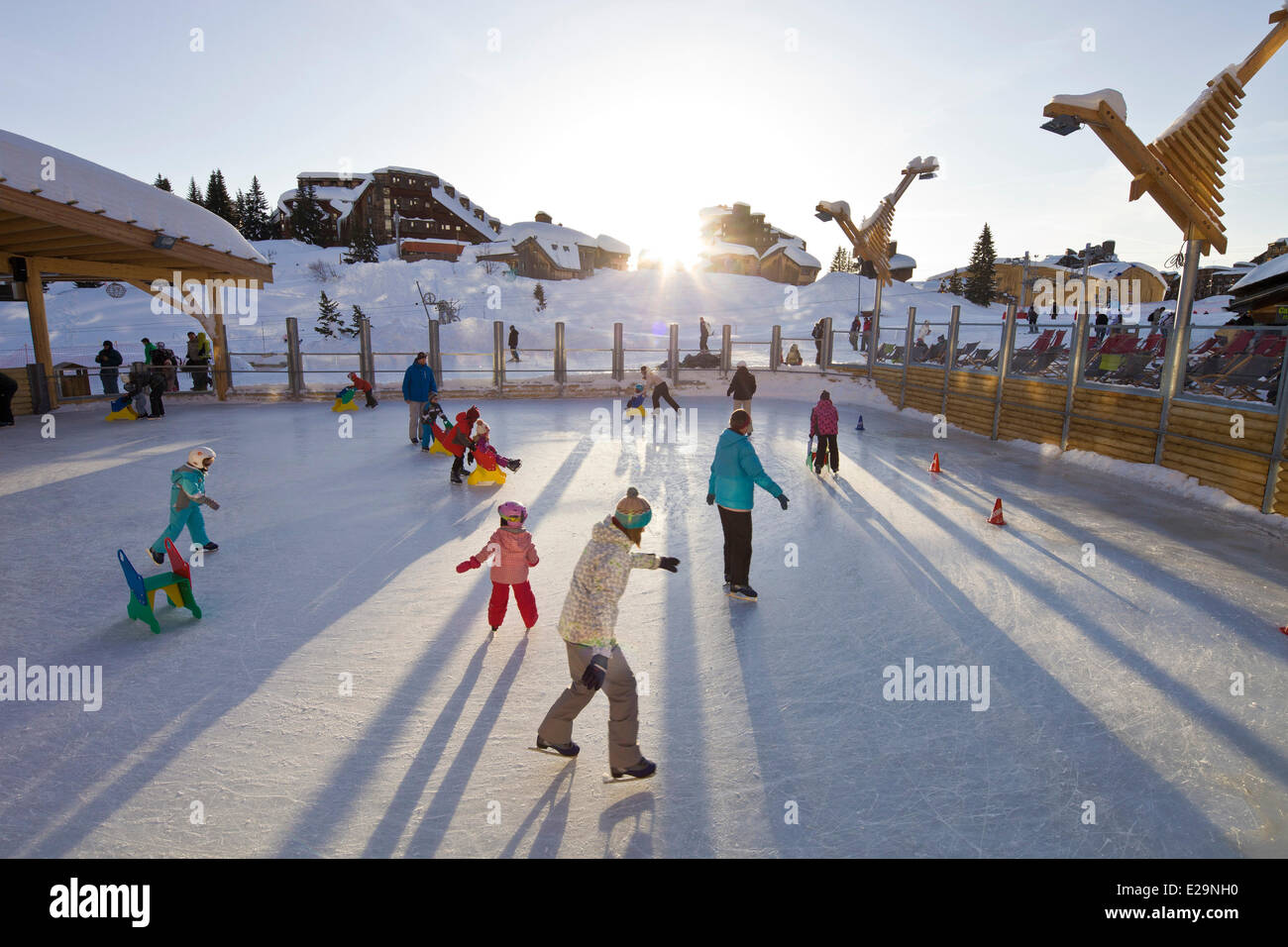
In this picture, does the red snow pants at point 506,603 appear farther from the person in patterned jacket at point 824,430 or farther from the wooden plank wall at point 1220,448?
the wooden plank wall at point 1220,448

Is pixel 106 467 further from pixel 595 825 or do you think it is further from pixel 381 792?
pixel 595 825

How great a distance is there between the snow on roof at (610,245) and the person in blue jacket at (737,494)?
205 feet

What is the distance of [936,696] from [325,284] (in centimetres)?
5079

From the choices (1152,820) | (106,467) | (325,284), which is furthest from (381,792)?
(325,284)

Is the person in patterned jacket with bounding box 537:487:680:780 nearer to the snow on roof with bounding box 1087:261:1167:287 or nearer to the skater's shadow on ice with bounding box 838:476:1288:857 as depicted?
the skater's shadow on ice with bounding box 838:476:1288:857

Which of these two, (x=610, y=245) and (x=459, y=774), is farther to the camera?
(x=610, y=245)

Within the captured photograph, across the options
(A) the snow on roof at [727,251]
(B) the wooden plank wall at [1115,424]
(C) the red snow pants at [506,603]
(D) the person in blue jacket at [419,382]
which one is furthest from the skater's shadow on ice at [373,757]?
(A) the snow on roof at [727,251]

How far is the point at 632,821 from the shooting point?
2959 mm

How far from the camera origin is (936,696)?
13.4 feet

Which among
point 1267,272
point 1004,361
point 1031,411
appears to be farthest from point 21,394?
point 1267,272

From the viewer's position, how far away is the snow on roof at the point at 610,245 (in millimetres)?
64562

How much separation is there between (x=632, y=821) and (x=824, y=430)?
7441 millimetres

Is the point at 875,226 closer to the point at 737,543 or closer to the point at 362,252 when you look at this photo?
the point at 737,543

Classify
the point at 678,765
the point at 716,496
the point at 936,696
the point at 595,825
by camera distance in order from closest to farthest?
the point at 595,825
the point at 678,765
the point at 936,696
the point at 716,496
